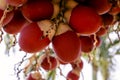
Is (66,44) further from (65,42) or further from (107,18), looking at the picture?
(107,18)

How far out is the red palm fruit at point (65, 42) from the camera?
0.57 meters

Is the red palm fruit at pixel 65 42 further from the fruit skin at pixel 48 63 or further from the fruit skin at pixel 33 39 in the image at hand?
the fruit skin at pixel 48 63

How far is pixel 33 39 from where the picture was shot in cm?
56

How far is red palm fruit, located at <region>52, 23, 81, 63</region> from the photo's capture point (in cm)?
57

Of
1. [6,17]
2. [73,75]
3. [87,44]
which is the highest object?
[6,17]

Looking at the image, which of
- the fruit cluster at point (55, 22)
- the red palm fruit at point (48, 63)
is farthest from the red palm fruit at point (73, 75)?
the fruit cluster at point (55, 22)

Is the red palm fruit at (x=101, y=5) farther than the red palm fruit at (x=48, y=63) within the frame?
No

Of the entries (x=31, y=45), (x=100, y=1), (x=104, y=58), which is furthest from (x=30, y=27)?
(x=104, y=58)

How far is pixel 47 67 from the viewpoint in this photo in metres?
0.74

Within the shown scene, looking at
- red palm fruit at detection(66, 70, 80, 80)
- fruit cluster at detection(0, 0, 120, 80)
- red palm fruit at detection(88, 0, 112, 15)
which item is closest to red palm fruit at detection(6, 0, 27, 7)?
fruit cluster at detection(0, 0, 120, 80)

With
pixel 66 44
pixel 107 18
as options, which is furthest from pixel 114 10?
pixel 66 44

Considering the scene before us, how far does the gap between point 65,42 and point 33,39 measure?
57 mm

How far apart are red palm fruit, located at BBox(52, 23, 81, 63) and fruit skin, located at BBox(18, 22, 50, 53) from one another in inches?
0.7

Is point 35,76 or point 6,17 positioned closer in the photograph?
point 6,17
